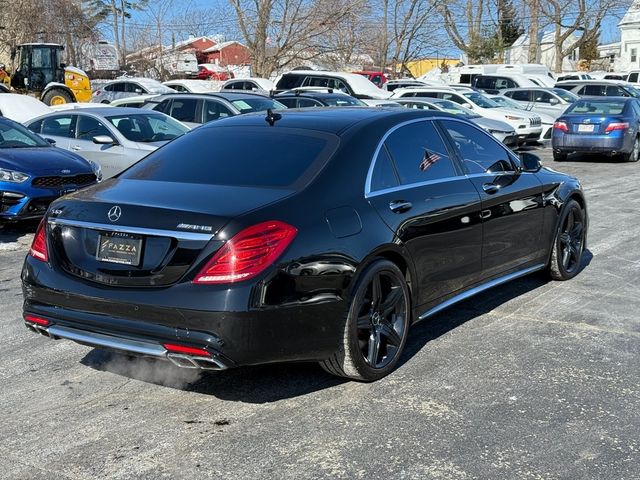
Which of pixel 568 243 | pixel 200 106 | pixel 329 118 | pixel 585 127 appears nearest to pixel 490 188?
pixel 329 118

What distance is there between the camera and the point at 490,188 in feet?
20.6

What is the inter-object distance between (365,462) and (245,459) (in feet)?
1.81

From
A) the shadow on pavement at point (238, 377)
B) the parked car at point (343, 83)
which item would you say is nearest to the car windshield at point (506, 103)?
the parked car at point (343, 83)

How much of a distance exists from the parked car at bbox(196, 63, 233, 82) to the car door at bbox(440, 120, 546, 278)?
42325 mm

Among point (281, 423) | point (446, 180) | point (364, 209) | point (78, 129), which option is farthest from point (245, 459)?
point (78, 129)

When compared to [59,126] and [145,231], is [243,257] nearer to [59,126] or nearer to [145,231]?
[145,231]

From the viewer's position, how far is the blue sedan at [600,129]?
62.2ft

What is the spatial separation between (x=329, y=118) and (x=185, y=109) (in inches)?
444

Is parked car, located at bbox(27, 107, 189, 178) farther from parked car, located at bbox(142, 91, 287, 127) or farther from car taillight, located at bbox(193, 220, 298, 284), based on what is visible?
car taillight, located at bbox(193, 220, 298, 284)

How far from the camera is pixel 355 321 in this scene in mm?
4793

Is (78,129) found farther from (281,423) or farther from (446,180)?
(281,423)

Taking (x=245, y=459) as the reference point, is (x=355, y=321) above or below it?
above

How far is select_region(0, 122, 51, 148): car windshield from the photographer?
37.0 ft

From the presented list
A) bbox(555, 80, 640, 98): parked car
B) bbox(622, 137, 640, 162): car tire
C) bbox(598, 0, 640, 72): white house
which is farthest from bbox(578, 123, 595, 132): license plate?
bbox(598, 0, 640, 72): white house
